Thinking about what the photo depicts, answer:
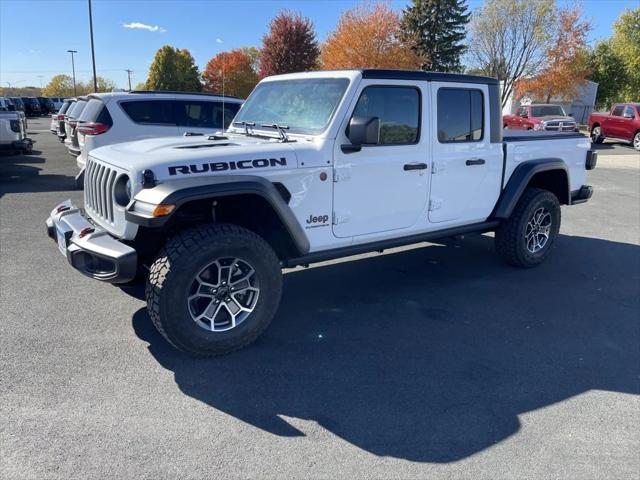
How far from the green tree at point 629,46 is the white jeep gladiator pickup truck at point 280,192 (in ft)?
136

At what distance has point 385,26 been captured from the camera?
30984 millimetres

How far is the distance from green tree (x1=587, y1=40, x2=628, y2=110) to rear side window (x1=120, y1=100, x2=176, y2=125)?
1746 inches

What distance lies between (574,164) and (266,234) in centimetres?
415

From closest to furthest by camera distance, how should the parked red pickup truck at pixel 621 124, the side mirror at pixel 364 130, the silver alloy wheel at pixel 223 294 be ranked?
the silver alloy wheel at pixel 223 294 < the side mirror at pixel 364 130 < the parked red pickup truck at pixel 621 124

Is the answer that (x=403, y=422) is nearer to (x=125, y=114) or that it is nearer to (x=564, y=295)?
(x=564, y=295)

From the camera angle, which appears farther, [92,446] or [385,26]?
[385,26]

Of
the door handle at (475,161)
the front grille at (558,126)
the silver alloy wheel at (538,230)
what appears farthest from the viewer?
the front grille at (558,126)

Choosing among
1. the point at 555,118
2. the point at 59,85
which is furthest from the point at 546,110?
the point at 59,85

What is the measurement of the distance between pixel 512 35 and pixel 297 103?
121 feet

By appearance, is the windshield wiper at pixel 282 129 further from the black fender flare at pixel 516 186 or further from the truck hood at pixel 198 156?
the black fender flare at pixel 516 186

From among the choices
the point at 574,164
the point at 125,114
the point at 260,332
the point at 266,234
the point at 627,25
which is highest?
the point at 627,25

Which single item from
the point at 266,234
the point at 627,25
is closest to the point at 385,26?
the point at 627,25

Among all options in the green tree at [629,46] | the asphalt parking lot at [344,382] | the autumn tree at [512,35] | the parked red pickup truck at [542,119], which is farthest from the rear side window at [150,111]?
the green tree at [629,46]

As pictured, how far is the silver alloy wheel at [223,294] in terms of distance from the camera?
138 inches
